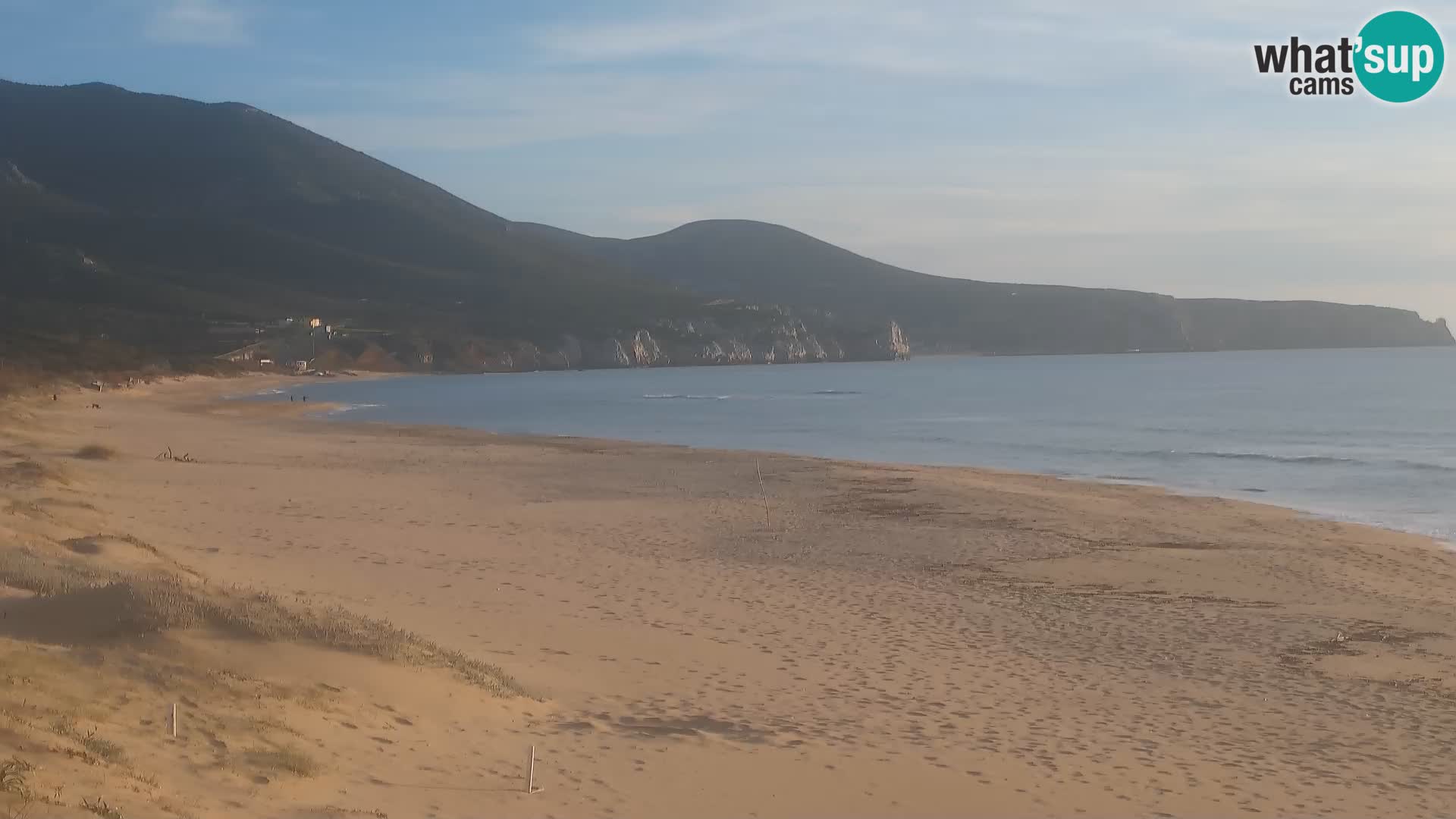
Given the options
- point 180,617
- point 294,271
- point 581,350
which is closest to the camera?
point 180,617

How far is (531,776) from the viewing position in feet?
23.6

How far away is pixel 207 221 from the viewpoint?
557 ft

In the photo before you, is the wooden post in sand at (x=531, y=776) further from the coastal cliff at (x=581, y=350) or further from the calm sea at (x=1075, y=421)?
the coastal cliff at (x=581, y=350)

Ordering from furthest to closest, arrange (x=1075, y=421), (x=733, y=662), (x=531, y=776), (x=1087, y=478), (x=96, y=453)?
(x=1075, y=421) → (x=1087, y=478) → (x=96, y=453) → (x=733, y=662) → (x=531, y=776)

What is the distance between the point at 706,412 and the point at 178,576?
193 feet

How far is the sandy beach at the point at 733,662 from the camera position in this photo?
7.19m

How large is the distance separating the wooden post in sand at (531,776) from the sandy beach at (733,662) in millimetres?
50

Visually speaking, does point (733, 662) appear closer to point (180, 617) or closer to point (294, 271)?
point (180, 617)

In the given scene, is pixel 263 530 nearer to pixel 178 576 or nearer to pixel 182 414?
pixel 178 576

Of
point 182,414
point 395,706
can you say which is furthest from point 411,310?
point 395,706

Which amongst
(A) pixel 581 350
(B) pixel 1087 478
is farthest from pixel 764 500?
(A) pixel 581 350

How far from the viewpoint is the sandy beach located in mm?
7191

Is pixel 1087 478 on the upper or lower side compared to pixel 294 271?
lower

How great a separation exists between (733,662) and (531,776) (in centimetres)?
433
